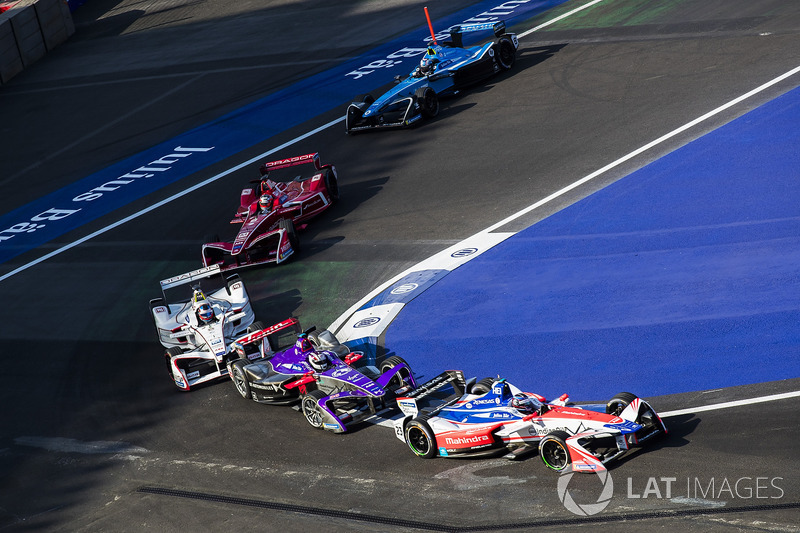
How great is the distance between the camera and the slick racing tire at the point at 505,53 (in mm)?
29609

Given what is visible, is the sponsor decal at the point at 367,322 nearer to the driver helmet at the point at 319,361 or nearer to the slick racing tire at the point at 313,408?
the driver helmet at the point at 319,361

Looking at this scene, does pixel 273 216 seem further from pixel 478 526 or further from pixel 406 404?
pixel 478 526

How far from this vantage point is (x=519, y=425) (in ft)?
41.5

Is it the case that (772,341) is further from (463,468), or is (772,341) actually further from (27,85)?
(27,85)

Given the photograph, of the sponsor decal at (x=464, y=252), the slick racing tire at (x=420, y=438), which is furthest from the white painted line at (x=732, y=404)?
the sponsor decal at (x=464, y=252)

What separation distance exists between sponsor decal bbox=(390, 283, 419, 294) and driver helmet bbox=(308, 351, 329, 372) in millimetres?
3913

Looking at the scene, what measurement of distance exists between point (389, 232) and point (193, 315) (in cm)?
588

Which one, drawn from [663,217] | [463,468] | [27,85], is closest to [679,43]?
[663,217]

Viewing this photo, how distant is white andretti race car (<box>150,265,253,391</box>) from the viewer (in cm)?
1742

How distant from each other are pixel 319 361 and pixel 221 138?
17379 mm

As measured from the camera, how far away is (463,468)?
13.0 m

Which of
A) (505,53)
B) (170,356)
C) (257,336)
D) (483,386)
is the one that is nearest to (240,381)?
(257,336)

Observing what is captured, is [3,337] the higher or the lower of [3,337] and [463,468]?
the higher

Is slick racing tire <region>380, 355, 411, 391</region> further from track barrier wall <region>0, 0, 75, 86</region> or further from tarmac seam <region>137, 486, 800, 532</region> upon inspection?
track barrier wall <region>0, 0, 75, 86</region>
